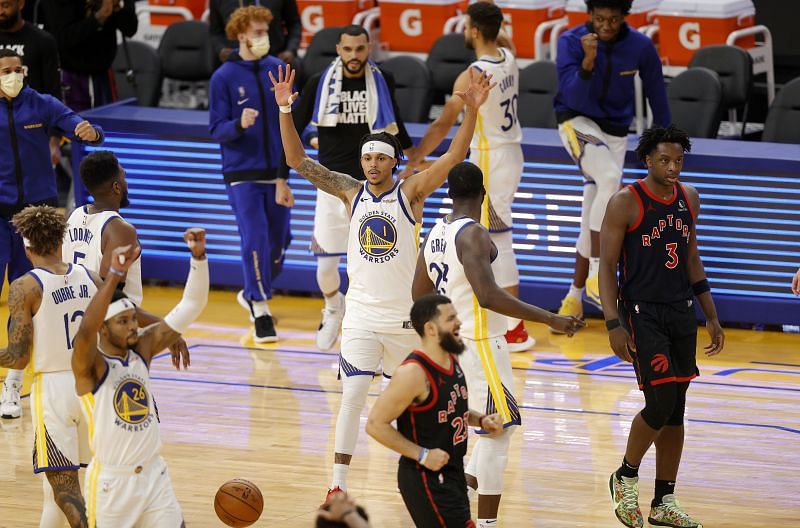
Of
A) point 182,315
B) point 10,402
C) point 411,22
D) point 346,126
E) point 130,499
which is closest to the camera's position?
point 130,499

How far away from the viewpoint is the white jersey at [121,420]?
5969mm

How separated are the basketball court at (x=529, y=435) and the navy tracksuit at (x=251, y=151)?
72cm

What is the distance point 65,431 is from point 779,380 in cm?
594

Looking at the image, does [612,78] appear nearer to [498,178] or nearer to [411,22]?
[498,178]

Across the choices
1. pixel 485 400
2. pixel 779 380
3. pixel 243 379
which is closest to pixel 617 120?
pixel 779 380

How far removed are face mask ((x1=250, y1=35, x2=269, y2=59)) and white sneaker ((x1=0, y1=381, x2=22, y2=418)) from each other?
3.45 meters

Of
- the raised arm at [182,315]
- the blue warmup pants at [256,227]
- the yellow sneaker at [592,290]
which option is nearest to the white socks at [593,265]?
the yellow sneaker at [592,290]

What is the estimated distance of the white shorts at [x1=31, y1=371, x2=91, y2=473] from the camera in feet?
22.3

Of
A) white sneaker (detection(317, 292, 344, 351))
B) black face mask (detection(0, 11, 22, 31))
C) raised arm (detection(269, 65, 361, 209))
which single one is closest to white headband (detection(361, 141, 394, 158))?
raised arm (detection(269, 65, 361, 209))

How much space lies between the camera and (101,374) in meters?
5.98

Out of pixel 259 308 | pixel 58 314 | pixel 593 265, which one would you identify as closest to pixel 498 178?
pixel 593 265

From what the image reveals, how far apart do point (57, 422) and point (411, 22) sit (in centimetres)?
914

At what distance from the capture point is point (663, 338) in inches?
295

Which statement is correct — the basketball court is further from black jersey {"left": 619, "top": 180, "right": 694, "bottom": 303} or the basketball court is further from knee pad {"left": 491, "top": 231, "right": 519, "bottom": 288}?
black jersey {"left": 619, "top": 180, "right": 694, "bottom": 303}
